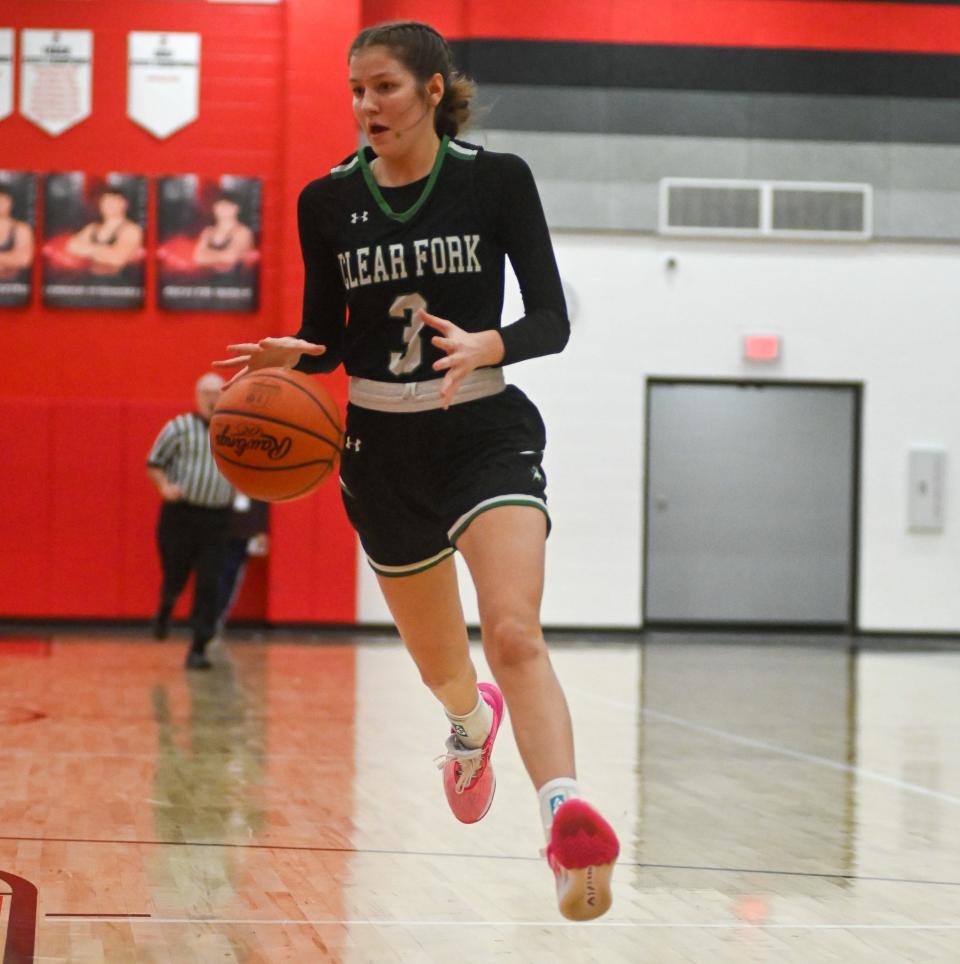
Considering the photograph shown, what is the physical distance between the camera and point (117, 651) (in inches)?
397

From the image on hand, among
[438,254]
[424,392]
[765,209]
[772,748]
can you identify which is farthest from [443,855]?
[765,209]

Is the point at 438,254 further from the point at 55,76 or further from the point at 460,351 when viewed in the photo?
the point at 55,76

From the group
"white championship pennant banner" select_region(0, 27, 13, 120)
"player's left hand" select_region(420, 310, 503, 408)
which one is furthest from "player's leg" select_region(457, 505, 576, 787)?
"white championship pennant banner" select_region(0, 27, 13, 120)

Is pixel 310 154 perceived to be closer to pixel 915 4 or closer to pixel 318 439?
pixel 915 4

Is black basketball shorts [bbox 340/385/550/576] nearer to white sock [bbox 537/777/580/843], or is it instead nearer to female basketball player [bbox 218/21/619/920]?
female basketball player [bbox 218/21/619/920]

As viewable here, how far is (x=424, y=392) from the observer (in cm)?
Result: 306

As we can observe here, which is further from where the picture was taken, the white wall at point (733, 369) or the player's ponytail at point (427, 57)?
the white wall at point (733, 369)

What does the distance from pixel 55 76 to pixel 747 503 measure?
6.80 metres

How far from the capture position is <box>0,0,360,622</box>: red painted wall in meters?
11.9

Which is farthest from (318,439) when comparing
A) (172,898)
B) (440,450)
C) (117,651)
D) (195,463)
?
(117,651)

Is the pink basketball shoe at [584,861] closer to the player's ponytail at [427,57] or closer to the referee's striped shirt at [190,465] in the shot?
the player's ponytail at [427,57]

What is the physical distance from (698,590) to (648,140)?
3.89 m

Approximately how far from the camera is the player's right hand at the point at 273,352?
3131 mm

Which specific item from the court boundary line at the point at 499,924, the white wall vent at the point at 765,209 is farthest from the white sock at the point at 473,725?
the white wall vent at the point at 765,209
